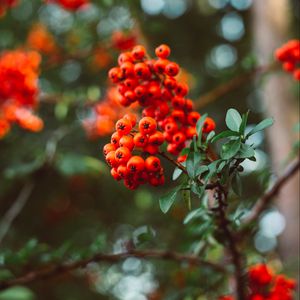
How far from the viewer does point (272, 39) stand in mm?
3926

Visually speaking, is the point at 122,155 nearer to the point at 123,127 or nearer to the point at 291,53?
the point at 123,127

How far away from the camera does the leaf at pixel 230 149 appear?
50.3 inches

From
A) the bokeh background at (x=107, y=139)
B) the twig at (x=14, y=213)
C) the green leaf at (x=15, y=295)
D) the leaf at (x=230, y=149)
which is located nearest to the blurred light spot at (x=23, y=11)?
the bokeh background at (x=107, y=139)

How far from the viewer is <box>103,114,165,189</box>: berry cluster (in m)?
1.37

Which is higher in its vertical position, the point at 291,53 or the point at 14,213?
the point at 291,53

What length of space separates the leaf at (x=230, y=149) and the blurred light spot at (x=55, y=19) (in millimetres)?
5519

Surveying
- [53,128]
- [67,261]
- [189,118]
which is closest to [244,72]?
[189,118]

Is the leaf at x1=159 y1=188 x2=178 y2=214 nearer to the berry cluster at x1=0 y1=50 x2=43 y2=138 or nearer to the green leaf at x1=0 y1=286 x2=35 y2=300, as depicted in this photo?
the green leaf at x1=0 y1=286 x2=35 y2=300

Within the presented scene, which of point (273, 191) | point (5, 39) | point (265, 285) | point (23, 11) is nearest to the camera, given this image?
point (265, 285)

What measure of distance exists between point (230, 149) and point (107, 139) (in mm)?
3864

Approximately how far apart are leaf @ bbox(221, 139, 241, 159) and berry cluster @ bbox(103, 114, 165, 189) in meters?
0.23

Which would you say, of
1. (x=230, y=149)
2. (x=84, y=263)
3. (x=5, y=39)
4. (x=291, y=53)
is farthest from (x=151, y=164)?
(x=5, y=39)

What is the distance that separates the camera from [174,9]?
6066mm

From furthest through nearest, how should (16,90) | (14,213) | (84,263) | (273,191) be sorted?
(14,213)
(16,90)
(273,191)
(84,263)
